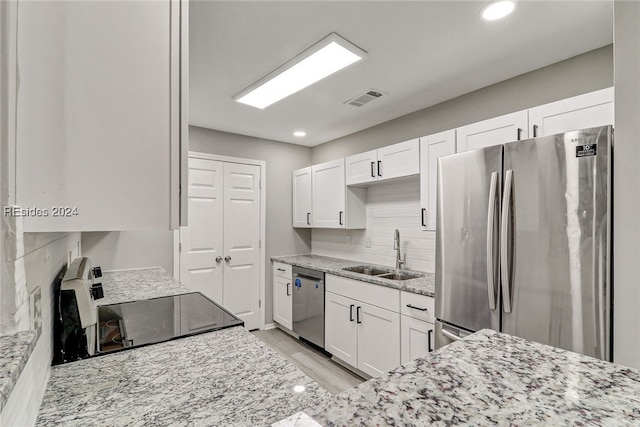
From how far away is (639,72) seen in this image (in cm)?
116

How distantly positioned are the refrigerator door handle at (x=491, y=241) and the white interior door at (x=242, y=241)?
288cm

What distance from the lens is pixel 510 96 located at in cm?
232

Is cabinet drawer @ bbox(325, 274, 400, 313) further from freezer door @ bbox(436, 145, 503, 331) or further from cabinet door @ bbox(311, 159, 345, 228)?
cabinet door @ bbox(311, 159, 345, 228)

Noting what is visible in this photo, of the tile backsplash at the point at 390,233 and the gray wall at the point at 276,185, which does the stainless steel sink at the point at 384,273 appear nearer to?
the tile backsplash at the point at 390,233

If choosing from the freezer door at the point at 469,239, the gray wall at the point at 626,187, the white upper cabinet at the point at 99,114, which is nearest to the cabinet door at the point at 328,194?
the freezer door at the point at 469,239

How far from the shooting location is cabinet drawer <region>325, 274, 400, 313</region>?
2424 mm

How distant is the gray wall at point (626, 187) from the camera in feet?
3.90

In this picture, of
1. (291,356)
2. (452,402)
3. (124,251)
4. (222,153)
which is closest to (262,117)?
A: (222,153)

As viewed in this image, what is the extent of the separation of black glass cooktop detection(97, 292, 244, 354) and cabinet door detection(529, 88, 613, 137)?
201 cm

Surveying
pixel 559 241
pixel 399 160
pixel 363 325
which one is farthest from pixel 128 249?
pixel 559 241

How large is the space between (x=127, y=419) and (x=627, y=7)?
2.15 m

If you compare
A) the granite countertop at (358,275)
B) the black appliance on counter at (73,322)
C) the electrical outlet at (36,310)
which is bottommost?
the granite countertop at (358,275)

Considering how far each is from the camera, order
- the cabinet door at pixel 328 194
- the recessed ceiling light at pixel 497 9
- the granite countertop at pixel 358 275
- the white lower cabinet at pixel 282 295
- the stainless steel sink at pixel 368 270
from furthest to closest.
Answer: the white lower cabinet at pixel 282 295
the cabinet door at pixel 328 194
the stainless steel sink at pixel 368 270
the granite countertop at pixel 358 275
the recessed ceiling light at pixel 497 9

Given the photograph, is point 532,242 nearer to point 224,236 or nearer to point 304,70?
point 304,70
